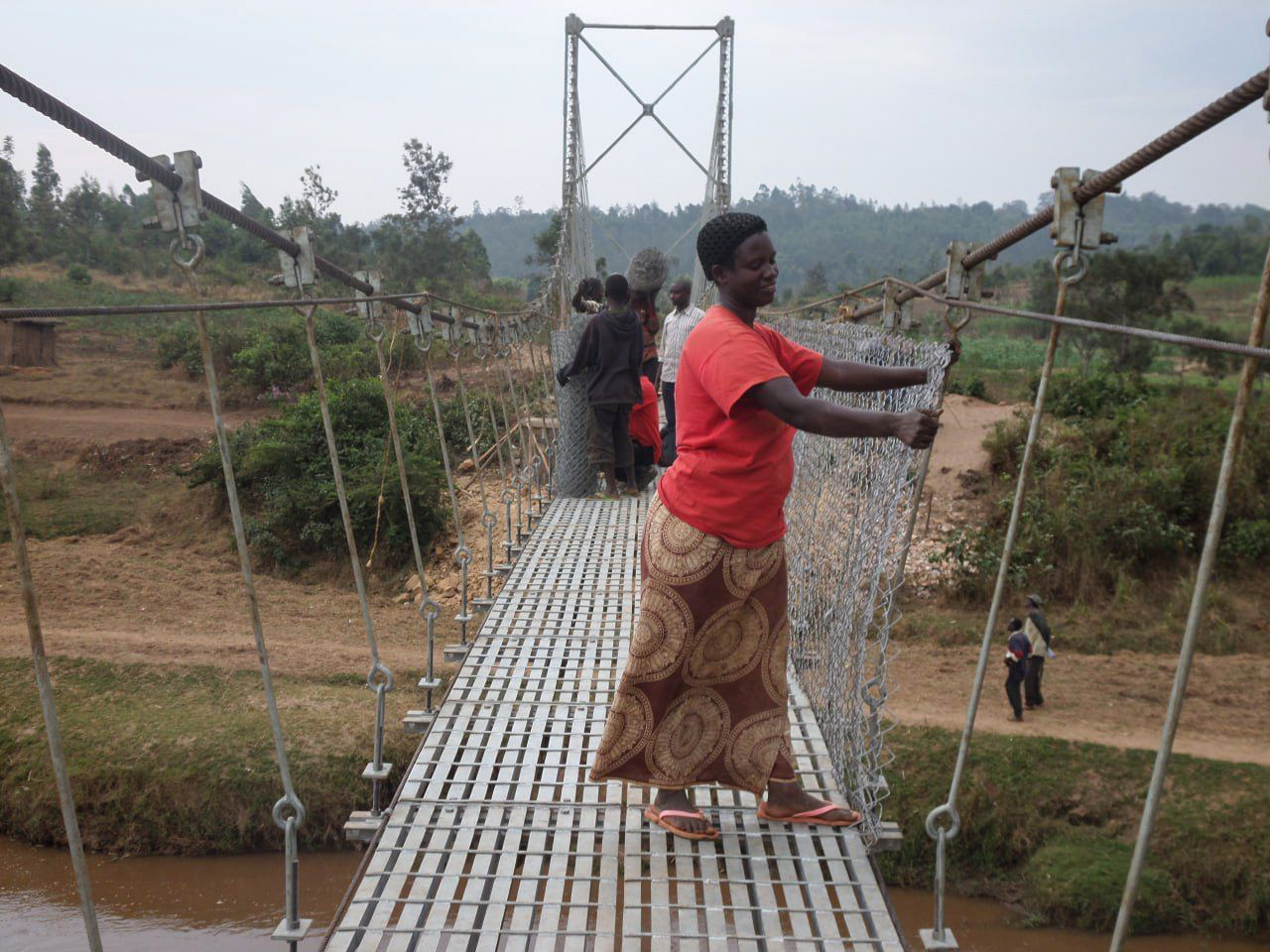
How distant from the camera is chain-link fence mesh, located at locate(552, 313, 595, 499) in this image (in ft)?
16.7

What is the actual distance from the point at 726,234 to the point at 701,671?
32.8 inches

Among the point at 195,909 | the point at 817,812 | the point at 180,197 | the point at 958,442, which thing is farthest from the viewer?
the point at 958,442

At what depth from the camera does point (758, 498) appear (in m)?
1.74

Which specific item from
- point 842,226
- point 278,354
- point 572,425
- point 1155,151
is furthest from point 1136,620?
point 842,226

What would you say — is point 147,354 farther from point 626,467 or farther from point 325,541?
point 626,467

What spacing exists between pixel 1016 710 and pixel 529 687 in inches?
184

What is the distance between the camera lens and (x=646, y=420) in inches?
200

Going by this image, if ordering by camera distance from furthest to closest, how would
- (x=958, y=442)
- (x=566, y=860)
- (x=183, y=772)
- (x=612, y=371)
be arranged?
(x=958, y=442), (x=183, y=772), (x=612, y=371), (x=566, y=860)

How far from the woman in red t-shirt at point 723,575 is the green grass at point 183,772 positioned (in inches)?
151

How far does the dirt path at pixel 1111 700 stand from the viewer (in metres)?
6.16

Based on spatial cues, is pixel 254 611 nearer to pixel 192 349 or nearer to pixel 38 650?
pixel 38 650

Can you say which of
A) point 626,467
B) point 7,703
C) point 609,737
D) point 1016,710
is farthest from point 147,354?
point 609,737

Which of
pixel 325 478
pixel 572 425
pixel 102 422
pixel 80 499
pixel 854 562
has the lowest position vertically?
pixel 80 499

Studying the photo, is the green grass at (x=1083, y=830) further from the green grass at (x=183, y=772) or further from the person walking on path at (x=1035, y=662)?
the green grass at (x=183, y=772)
